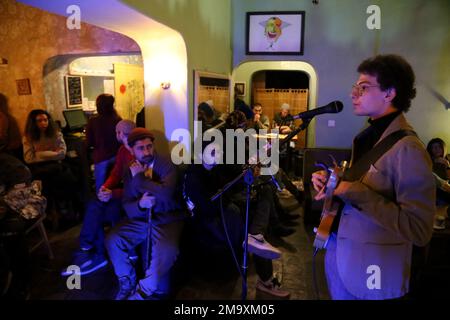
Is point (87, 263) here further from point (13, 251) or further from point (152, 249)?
point (152, 249)

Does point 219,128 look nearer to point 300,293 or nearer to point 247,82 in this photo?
point 300,293

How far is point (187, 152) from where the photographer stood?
10.5 ft

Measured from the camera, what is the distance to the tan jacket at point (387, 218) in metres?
1.02

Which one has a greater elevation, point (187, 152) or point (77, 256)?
point (187, 152)

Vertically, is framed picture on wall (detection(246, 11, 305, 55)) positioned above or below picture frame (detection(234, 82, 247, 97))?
above

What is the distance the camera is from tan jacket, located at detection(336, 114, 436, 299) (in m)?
1.02

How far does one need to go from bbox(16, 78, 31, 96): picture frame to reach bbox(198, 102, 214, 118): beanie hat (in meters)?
2.83

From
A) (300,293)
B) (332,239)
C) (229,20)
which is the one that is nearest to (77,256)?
(300,293)

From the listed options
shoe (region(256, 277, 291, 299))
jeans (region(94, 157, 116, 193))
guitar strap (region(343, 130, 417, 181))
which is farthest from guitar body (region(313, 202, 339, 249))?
jeans (region(94, 157, 116, 193))

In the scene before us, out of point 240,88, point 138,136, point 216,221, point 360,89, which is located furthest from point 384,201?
point 240,88

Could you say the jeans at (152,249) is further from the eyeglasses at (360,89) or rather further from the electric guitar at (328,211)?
the eyeglasses at (360,89)

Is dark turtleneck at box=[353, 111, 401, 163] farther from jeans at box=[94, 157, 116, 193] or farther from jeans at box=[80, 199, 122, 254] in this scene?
jeans at box=[94, 157, 116, 193]

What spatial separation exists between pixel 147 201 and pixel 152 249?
36cm
